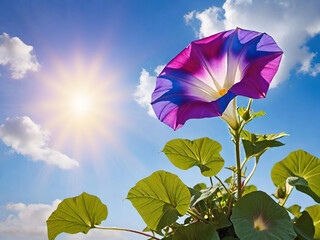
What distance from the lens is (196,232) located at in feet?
2.38

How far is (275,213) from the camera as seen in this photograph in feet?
2.29

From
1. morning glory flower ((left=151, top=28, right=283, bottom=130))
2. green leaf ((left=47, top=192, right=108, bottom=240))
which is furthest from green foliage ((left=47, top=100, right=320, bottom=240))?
morning glory flower ((left=151, top=28, right=283, bottom=130))

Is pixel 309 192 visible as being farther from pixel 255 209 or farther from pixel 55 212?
pixel 55 212

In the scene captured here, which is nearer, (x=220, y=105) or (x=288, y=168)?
(x=220, y=105)

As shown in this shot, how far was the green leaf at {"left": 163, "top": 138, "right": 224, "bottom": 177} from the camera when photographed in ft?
2.74

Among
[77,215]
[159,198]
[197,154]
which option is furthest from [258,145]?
[77,215]

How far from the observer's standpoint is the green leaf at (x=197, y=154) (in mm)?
834

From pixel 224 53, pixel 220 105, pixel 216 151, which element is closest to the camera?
pixel 220 105

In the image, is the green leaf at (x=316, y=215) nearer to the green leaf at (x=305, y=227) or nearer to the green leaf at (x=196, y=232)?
the green leaf at (x=305, y=227)

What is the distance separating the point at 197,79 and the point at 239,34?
5.9 inches

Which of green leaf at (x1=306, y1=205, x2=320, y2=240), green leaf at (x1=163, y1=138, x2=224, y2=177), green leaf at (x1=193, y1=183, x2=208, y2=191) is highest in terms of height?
green leaf at (x1=193, y1=183, x2=208, y2=191)

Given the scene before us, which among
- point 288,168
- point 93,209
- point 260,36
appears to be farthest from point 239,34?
point 93,209

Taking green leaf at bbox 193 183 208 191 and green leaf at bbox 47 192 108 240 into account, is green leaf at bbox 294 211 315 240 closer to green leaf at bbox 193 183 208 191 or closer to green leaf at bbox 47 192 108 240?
green leaf at bbox 193 183 208 191

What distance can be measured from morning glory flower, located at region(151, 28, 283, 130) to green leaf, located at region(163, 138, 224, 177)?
137mm
